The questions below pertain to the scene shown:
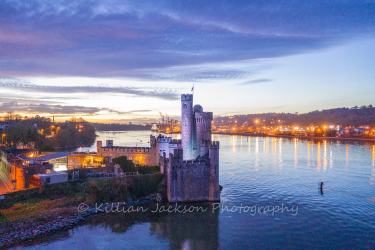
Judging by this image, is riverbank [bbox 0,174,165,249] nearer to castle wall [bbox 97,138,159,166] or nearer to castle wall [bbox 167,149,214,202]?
castle wall [bbox 167,149,214,202]

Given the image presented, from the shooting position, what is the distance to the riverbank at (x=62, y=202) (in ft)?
66.4

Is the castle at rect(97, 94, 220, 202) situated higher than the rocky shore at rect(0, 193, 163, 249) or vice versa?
the castle at rect(97, 94, 220, 202)

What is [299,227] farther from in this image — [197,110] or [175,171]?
[197,110]

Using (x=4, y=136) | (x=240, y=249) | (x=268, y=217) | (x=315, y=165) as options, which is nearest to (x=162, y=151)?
(x=268, y=217)

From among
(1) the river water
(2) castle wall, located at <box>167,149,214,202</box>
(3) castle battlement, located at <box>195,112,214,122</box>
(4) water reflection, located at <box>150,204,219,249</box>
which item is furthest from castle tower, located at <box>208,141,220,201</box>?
(3) castle battlement, located at <box>195,112,214,122</box>

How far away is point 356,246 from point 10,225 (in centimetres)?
2482

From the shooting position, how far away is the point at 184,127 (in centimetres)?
3256

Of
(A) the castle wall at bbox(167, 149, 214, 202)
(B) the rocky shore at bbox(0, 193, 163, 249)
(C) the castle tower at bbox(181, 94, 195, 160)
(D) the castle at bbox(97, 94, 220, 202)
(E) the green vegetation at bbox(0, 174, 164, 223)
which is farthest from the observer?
(C) the castle tower at bbox(181, 94, 195, 160)

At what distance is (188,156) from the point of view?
107ft

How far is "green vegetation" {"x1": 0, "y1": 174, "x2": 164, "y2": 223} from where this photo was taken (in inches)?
885

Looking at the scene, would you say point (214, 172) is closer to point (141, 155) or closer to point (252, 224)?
point (252, 224)

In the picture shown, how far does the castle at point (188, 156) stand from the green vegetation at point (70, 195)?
2.98 metres

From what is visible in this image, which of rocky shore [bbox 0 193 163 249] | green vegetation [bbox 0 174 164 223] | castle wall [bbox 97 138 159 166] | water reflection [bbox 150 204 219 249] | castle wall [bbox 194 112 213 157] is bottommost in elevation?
water reflection [bbox 150 204 219 249]

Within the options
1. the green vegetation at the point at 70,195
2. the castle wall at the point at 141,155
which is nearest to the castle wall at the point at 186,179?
the green vegetation at the point at 70,195
